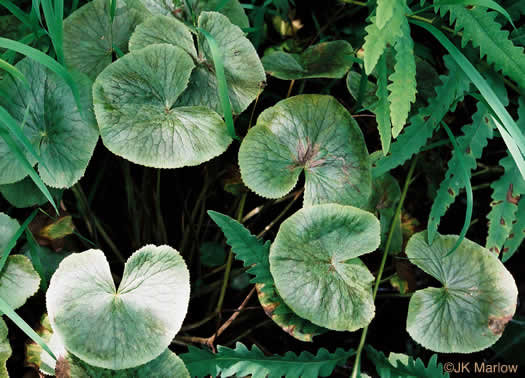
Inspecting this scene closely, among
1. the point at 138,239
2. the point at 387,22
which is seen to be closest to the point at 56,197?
the point at 138,239

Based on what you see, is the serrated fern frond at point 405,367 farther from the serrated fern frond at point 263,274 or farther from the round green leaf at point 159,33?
the round green leaf at point 159,33

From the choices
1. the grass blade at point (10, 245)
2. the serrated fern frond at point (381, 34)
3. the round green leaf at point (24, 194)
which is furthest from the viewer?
the round green leaf at point (24, 194)

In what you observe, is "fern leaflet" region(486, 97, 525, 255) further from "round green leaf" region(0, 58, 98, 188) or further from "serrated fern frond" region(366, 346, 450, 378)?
"round green leaf" region(0, 58, 98, 188)

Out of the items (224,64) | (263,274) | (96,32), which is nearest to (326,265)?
(263,274)

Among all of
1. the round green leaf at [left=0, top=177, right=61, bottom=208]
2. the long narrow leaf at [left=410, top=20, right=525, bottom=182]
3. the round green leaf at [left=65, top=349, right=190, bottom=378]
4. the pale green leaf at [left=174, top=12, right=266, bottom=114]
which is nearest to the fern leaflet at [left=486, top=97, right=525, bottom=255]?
the long narrow leaf at [left=410, top=20, right=525, bottom=182]

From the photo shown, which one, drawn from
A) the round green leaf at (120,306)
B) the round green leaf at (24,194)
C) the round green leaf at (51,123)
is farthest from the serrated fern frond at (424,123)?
the round green leaf at (24,194)

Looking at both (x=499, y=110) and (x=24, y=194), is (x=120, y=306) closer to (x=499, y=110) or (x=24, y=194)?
(x=24, y=194)
